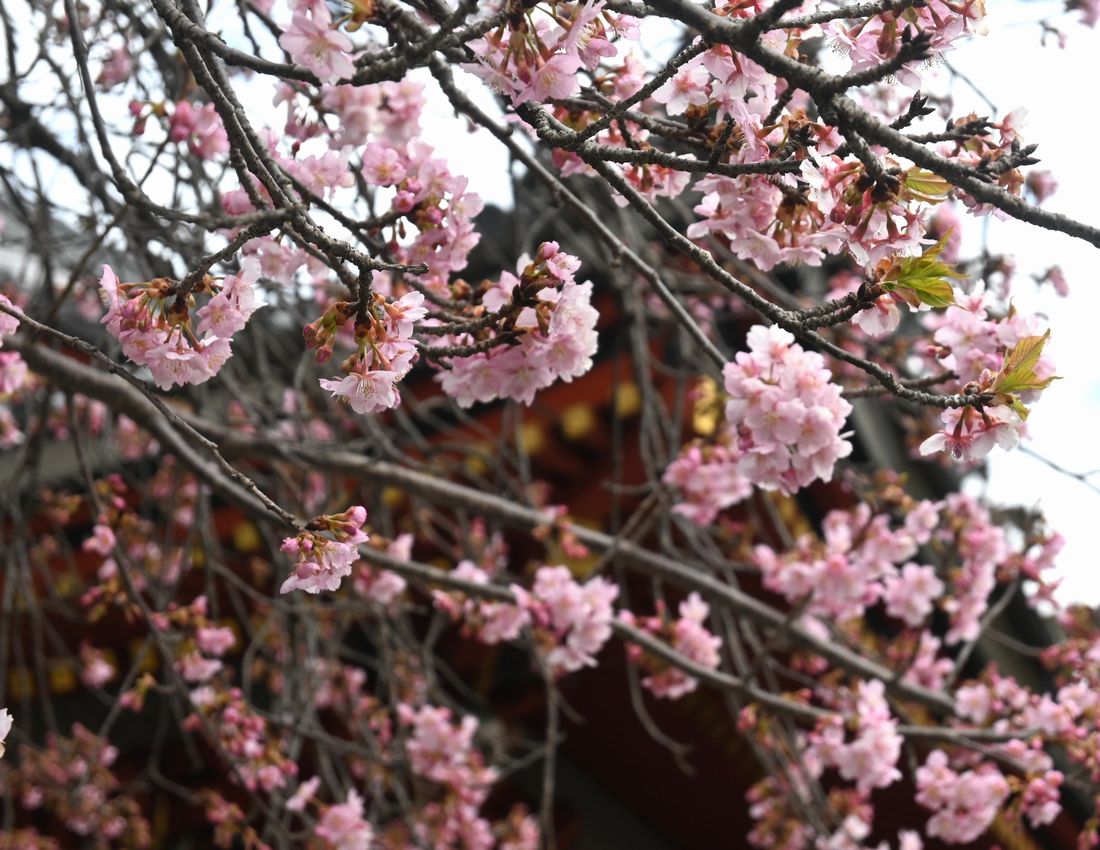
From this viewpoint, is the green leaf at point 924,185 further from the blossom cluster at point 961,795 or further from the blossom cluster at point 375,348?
the blossom cluster at point 961,795

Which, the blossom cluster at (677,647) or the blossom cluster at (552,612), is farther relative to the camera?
the blossom cluster at (677,647)

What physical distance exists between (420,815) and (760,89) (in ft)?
10.2

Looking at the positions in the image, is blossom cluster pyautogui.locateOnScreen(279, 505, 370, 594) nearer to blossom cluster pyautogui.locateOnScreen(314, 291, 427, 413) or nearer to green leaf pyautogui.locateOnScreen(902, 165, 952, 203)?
blossom cluster pyautogui.locateOnScreen(314, 291, 427, 413)

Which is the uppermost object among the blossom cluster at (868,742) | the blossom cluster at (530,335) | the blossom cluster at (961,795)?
the blossom cluster at (530,335)

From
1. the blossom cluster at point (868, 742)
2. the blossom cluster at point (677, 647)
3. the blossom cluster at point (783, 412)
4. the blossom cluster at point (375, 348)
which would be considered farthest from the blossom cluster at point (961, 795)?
the blossom cluster at point (375, 348)

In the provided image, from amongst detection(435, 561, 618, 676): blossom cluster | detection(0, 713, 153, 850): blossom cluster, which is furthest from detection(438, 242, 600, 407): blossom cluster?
detection(0, 713, 153, 850): blossom cluster

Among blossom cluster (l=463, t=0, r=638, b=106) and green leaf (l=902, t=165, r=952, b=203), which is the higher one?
blossom cluster (l=463, t=0, r=638, b=106)

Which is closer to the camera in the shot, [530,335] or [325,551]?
[325,551]

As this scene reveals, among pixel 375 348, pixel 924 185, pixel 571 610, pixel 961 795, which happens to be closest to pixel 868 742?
pixel 961 795

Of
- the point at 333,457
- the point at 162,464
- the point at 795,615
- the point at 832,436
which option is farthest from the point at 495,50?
the point at 162,464

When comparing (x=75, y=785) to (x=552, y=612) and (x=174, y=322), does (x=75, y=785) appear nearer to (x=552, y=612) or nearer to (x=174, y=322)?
(x=552, y=612)

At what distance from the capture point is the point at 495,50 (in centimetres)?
109

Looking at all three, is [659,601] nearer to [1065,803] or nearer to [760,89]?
[760,89]

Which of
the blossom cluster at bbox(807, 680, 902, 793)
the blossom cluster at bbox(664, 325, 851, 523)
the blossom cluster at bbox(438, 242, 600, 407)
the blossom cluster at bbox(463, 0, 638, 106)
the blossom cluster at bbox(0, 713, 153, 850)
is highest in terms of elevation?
the blossom cluster at bbox(463, 0, 638, 106)
